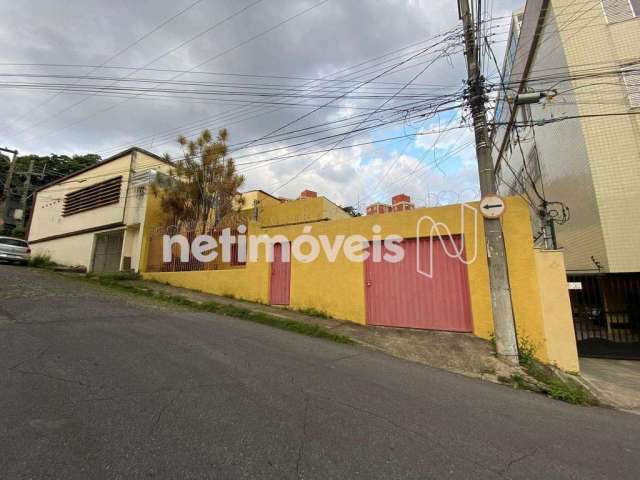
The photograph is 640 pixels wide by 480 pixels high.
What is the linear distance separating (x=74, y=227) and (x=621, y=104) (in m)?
23.4

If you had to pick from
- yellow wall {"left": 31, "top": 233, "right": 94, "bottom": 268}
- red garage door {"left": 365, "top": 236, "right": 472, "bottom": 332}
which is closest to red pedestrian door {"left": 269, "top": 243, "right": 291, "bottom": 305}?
red garage door {"left": 365, "top": 236, "right": 472, "bottom": 332}

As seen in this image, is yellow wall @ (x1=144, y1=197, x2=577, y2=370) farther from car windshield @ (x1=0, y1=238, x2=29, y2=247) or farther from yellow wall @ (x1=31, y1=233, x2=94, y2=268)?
car windshield @ (x1=0, y1=238, x2=29, y2=247)

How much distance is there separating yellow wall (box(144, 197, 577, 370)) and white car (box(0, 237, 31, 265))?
9558 mm

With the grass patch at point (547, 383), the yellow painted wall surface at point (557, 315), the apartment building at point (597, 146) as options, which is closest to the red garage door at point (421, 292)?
the grass patch at point (547, 383)

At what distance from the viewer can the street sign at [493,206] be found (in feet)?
19.6

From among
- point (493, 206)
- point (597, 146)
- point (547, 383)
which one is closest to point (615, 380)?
point (547, 383)

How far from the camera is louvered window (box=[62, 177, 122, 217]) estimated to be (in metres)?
15.3

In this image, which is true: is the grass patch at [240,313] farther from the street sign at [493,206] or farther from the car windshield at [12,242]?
the car windshield at [12,242]

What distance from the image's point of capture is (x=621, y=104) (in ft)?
30.3

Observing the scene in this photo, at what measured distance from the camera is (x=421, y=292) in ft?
24.4

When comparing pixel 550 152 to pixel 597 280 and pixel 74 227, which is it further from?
pixel 74 227

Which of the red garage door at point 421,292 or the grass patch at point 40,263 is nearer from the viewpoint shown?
the red garage door at point 421,292

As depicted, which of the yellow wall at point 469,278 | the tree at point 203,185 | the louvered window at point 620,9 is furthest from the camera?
the tree at point 203,185

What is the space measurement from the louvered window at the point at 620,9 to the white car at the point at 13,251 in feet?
79.3
